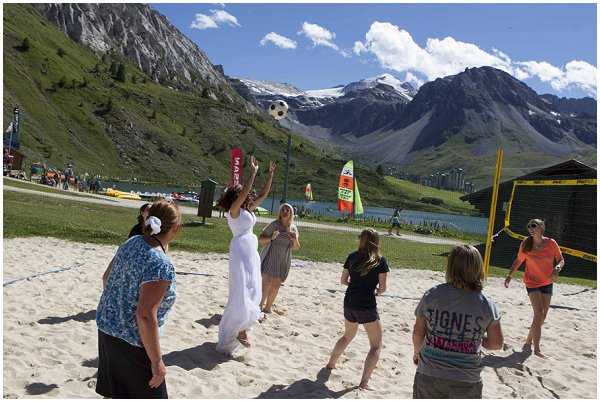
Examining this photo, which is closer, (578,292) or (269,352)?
(269,352)

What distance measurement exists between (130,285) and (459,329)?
221 cm

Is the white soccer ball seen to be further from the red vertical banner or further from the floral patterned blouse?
the red vertical banner

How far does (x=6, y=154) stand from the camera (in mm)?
43625

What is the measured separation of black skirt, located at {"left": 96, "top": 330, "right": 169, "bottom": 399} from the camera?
3352 millimetres

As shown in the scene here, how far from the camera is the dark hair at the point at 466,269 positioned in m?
3.63

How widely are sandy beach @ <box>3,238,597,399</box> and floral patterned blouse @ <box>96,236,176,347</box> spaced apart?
1.83 metres

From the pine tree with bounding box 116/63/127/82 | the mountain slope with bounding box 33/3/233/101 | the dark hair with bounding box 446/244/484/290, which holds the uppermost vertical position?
the mountain slope with bounding box 33/3/233/101

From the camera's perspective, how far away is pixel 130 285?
128 inches

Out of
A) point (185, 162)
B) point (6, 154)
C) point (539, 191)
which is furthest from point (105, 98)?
point (539, 191)

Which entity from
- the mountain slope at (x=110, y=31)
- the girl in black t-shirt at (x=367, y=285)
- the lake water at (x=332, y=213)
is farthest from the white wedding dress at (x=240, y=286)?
the mountain slope at (x=110, y=31)

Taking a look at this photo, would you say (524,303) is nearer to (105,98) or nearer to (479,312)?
(479,312)

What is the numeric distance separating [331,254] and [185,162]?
4436 inches

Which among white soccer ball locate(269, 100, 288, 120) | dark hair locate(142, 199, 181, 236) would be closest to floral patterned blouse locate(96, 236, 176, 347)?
dark hair locate(142, 199, 181, 236)

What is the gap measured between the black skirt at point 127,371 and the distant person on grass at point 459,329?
1.86 m
